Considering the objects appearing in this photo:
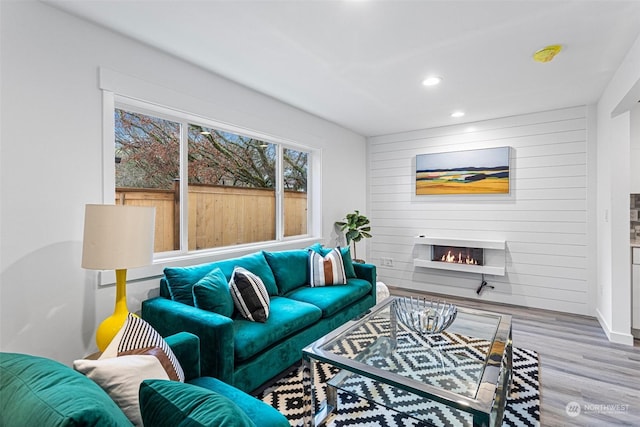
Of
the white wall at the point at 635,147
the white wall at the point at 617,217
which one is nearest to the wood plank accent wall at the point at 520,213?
the white wall at the point at 635,147

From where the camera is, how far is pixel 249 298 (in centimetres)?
235

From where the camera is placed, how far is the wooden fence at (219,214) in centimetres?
271

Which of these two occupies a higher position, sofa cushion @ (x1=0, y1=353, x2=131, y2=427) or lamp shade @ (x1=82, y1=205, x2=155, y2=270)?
lamp shade @ (x1=82, y1=205, x2=155, y2=270)

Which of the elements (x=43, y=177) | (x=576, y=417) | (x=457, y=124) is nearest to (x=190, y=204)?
(x=43, y=177)

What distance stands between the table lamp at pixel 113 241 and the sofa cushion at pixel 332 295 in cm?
147

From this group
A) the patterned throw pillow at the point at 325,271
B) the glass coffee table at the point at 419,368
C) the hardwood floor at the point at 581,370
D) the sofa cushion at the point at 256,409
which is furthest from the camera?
the patterned throw pillow at the point at 325,271

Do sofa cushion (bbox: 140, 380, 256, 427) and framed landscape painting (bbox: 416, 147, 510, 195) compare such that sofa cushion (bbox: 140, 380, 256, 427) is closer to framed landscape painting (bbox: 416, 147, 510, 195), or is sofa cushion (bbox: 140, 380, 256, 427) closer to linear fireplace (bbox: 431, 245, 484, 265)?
linear fireplace (bbox: 431, 245, 484, 265)

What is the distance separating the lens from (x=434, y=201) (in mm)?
4762

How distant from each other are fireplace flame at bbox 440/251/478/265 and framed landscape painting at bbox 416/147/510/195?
0.90 m

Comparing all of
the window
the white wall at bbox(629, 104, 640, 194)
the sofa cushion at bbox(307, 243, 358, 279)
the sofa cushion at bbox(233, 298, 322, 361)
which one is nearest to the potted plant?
the window

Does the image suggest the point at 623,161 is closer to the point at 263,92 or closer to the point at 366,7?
the point at 366,7

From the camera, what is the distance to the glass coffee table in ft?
4.94

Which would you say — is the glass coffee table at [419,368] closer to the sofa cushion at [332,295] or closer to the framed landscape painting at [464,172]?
the sofa cushion at [332,295]

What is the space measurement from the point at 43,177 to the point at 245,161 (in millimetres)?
1873
